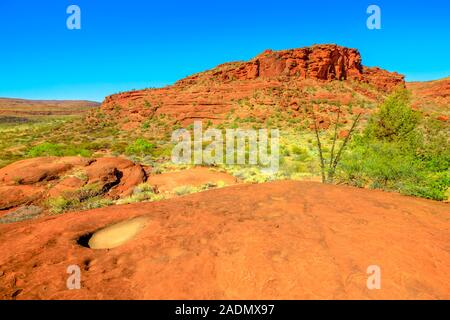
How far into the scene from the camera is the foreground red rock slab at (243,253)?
383cm

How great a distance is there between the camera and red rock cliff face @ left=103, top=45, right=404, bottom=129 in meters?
46.6

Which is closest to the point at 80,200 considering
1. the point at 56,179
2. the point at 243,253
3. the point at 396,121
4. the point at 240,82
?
the point at 56,179

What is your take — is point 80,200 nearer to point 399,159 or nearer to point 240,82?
point 399,159

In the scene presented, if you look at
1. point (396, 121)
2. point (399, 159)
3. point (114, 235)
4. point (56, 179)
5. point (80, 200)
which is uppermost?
point (396, 121)

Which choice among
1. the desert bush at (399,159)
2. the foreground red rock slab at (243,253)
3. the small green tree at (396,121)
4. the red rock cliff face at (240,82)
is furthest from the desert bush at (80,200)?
the red rock cliff face at (240,82)

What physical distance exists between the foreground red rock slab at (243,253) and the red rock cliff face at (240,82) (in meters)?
37.8

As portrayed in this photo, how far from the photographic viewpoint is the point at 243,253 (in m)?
4.69

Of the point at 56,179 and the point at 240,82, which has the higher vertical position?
the point at 240,82

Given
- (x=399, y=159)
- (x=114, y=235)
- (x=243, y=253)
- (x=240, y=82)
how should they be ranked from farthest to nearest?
(x=240, y=82), (x=399, y=159), (x=114, y=235), (x=243, y=253)

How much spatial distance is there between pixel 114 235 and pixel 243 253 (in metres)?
2.68

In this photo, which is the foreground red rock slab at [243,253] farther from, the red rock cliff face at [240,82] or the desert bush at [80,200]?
the red rock cliff face at [240,82]

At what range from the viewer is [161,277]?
4.12 meters

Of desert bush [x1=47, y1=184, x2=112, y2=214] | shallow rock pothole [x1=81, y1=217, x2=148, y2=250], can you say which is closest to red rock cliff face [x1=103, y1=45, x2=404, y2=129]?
desert bush [x1=47, y1=184, x2=112, y2=214]
